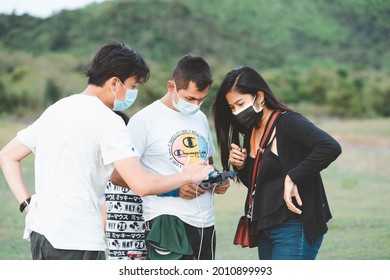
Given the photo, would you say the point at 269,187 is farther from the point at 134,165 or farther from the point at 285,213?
the point at 134,165

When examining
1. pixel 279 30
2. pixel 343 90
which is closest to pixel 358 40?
pixel 279 30

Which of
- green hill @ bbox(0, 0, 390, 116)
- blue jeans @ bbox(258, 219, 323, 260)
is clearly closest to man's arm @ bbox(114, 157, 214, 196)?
blue jeans @ bbox(258, 219, 323, 260)

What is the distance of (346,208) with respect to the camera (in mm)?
11906

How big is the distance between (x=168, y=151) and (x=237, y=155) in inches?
15.5

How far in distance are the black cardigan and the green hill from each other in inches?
938

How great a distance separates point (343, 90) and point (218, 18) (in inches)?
425

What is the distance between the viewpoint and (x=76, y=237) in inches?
134

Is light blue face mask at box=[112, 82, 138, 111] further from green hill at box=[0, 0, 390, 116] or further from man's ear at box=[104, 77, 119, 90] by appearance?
green hill at box=[0, 0, 390, 116]

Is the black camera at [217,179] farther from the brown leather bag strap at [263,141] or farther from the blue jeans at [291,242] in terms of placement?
the blue jeans at [291,242]

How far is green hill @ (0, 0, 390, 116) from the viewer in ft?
95.9

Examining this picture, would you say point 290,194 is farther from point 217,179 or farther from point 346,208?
point 346,208

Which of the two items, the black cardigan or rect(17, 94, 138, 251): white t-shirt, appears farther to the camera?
the black cardigan

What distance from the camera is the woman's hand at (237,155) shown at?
162 inches

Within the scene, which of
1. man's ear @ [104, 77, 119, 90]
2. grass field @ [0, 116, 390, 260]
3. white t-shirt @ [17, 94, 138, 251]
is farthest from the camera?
grass field @ [0, 116, 390, 260]
